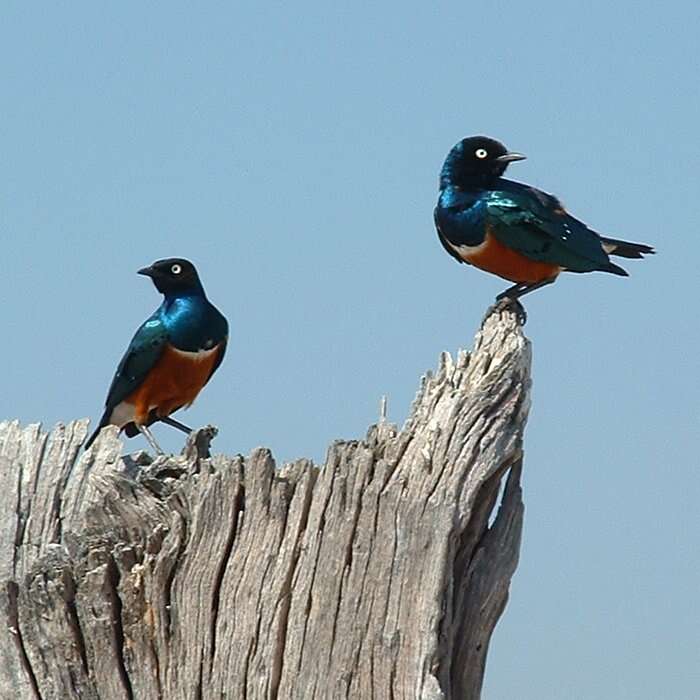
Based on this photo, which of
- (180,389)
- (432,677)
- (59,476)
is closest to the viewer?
(432,677)

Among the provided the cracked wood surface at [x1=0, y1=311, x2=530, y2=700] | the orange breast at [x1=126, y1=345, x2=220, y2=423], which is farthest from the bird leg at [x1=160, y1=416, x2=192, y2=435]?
the cracked wood surface at [x1=0, y1=311, x2=530, y2=700]

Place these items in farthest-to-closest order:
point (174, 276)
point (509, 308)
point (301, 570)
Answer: point (174, 276) < point (509, 308) < point (301, 570)

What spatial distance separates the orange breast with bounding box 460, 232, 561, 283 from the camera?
877 cm

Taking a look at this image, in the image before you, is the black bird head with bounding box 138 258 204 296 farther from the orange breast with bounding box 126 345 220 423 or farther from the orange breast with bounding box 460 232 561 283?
the orange breast with bounding box 460 232 561 283

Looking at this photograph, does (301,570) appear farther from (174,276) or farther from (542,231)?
(174,276)

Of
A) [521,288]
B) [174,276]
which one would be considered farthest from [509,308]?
[174,276]

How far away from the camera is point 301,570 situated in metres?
5.36

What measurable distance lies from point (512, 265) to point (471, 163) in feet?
2.56

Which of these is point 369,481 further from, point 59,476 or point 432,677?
point 59,476

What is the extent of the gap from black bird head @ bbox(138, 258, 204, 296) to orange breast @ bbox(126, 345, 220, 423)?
0.41 m

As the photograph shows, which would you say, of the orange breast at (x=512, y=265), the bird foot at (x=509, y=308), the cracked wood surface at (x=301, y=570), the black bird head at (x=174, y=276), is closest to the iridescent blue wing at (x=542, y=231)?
the orange breast at (x=512, y=265)

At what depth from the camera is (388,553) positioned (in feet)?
17.4

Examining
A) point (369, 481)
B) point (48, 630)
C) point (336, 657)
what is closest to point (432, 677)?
point (336, 657)

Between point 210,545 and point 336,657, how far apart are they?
62 cm
